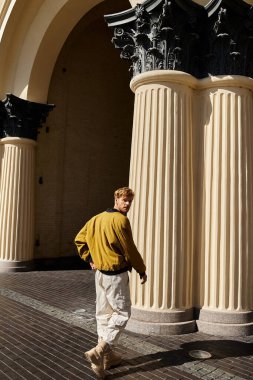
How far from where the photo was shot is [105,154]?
13375 millimetres

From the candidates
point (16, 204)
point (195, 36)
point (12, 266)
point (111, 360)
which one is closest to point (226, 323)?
point (111, 360)

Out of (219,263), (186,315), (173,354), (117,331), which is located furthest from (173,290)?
(117,331)

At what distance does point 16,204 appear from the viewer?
10.7m

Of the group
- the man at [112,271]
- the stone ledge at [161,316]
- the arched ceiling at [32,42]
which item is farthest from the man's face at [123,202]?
the arched ceiling at [32,42]

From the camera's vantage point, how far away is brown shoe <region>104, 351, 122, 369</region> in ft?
12.9

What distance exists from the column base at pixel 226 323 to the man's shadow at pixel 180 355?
0.25m

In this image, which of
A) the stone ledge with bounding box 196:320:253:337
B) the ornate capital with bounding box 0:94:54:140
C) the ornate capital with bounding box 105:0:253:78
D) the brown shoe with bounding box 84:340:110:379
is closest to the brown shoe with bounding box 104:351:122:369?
the brown shoe with bounding box 84:340:110:379

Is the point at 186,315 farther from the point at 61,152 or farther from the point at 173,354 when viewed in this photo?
the point at 61,152

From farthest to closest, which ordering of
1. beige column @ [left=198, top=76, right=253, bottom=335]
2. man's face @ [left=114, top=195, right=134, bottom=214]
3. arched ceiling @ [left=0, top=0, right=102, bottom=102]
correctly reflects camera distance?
arched ceiling @ [left=0, top=0, right=102, bottom=102] < beige column @ [left=198, top=76, right=253, bottom=335] < man's face @ [left=114, top=195, right=134, bottom=214]

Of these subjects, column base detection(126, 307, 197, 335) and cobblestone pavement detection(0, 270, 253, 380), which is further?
column base detection(126, 307, 197, 335)

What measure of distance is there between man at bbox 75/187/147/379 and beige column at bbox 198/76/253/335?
1.90 meters

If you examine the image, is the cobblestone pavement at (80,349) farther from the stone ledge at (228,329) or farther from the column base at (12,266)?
the column base at (12,266)

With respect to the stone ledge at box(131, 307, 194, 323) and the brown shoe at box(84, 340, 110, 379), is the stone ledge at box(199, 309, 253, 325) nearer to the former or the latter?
the stone ledge at box(131, 307, 194, 323)

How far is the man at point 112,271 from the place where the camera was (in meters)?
3.84
